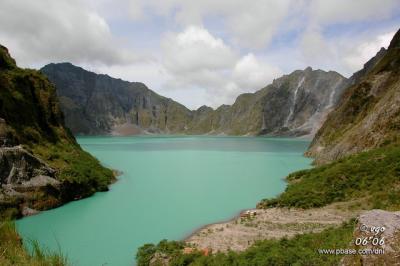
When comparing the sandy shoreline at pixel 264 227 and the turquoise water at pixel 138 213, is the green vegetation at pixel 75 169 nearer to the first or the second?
the turquoise water at pixel 138 213

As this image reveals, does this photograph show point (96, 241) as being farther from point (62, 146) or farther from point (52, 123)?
point (52, 123)

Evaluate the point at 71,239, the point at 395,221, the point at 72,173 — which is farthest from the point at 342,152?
the point at 395,221

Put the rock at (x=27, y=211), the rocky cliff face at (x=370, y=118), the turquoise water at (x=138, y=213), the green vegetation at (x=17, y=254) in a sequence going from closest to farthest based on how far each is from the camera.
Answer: the green vegetation at (x=17, y=254), the turquoise water at (x=138, y=213), the rock at (x=27, y=211), the rocky cliff face at (x=370, y=118)

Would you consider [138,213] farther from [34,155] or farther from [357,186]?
[357,186]

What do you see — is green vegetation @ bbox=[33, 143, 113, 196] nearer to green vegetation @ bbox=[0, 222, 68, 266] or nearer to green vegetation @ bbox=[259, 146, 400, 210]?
green vegetation @ bbox=[259, 146, 400, 210]

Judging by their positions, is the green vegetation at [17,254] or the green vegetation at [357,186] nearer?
the green vegetation at [17,254]

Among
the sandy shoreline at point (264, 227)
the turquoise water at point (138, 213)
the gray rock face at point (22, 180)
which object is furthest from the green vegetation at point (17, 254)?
the gray rock face at point (22, 180)

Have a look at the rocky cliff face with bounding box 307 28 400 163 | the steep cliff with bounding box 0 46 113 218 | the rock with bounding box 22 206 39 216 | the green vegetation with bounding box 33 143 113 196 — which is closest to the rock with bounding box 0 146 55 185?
the steep cliff with bounding box 0 46 113 218
